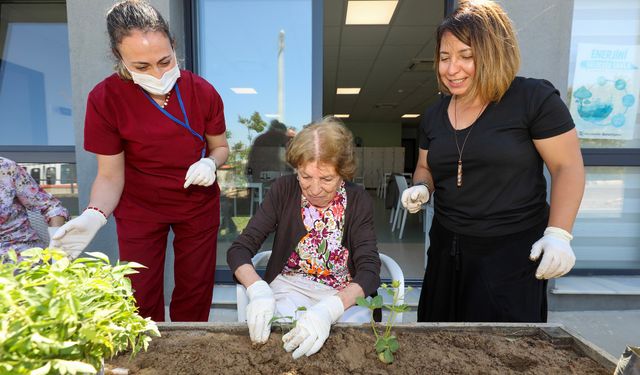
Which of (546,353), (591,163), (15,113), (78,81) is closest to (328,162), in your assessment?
(546,353)

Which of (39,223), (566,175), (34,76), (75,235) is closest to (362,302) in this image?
(566,175)

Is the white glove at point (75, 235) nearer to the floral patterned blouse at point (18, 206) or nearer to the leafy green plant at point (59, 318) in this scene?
the floral patterned blouse at point (18, 206)

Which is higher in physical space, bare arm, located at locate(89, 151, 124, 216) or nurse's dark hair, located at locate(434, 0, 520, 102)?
nurse's dark hair, located at locate(434, 0, 520, 102)

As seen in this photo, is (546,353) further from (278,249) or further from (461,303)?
(278,249)

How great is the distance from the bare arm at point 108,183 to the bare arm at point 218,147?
35 centimetres

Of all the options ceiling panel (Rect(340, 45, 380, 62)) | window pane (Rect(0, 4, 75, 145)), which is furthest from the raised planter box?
ceiling panel (Rect(340, 45, 380, 62))

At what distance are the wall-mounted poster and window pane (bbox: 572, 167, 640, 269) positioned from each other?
386 millimetres

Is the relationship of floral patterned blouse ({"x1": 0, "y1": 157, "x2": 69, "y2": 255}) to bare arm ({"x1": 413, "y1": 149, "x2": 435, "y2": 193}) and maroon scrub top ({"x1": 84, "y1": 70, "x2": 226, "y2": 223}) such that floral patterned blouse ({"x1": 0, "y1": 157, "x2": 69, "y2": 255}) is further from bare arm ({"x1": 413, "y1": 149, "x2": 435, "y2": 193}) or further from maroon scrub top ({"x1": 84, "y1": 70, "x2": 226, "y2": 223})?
bare arm ({"x1": 413, "y1": 149, "x2": 435, "y2": 193})

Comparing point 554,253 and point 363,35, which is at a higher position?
point 363,35

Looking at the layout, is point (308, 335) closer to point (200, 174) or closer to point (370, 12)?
point (200, 174)

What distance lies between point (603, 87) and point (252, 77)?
2.67m

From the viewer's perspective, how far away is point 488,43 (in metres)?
1.09

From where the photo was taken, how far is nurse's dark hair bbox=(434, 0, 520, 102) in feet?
3.59

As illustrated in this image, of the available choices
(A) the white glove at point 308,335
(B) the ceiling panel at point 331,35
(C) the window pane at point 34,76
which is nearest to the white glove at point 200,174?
(A) the white glove at point 308,335
